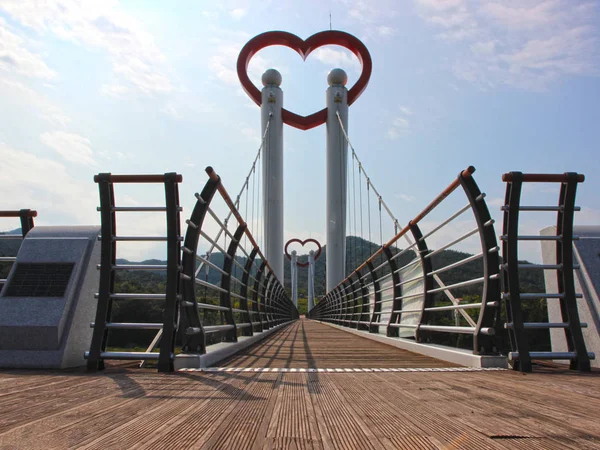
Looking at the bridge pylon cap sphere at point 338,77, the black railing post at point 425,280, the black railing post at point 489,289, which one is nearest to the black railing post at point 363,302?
the black railing post at point 425,280

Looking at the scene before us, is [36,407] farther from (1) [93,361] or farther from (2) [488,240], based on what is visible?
(2) [488,240]

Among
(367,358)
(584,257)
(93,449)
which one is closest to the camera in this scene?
(93,449)

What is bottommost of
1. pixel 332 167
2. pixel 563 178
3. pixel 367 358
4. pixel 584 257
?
pixel 367 358

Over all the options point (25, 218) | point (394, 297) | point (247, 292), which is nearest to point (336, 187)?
point (394, 297)

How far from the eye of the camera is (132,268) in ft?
7.14

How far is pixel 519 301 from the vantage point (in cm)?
220

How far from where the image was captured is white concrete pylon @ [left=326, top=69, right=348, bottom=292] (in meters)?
19.0

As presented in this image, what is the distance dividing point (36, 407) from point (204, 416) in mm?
458

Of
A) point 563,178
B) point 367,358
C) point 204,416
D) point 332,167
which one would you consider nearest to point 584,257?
point 563,178

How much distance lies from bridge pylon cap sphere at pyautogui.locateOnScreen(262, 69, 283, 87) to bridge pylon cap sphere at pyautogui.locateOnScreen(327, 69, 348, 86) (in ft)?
8.14

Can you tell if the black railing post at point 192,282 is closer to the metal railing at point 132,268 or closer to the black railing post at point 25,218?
the metal railing at point 132,268

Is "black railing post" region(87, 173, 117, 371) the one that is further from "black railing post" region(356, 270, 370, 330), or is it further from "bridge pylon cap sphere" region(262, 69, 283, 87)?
"bridge pylon cap sphere" region(262, 69, 283, 87)

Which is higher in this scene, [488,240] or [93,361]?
[488,240]

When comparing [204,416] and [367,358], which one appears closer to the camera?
[204,416]
